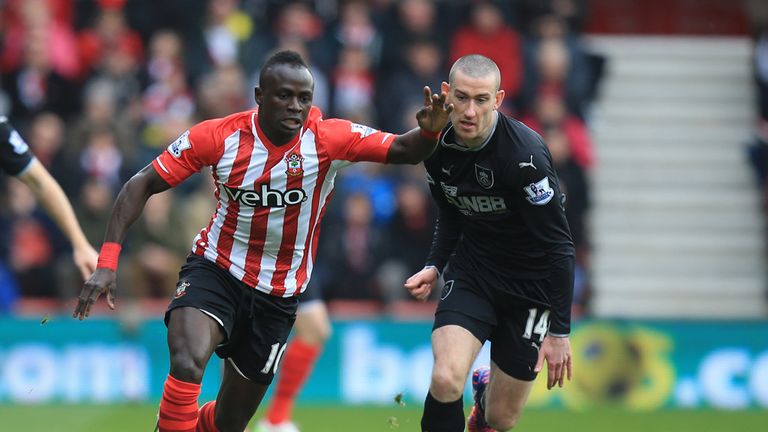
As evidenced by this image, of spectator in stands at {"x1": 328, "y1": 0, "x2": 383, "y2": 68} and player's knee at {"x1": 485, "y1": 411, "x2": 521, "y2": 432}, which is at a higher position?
spectator in stands at {"x1": 328, "y1": 0, "x2": 383, "y2": 68}

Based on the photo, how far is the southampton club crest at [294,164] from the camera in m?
7.05

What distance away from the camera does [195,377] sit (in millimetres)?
6719

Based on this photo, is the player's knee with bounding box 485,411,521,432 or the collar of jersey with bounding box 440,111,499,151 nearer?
the collar of jersey with bounding box 440,111,499,151

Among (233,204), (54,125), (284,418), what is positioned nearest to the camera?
(233,204)

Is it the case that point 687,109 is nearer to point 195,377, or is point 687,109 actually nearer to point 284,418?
point 284,418

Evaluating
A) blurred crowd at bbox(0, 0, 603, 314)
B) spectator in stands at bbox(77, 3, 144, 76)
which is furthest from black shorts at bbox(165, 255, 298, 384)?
spectator in stands at bbox(77, 3, 144, 76)

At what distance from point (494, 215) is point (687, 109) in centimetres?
1004

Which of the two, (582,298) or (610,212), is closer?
(582,298)

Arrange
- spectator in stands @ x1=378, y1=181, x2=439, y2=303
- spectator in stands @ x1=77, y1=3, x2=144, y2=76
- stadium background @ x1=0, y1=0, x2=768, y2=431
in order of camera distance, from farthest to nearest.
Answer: spectator in stands @ x1=77, y1=3, x2=144, y2=76
spectator in stands @ x1=378, y1=181, x2=439, y2=303
stadium background @ x1=0, y1=0, x2=768, y2=431

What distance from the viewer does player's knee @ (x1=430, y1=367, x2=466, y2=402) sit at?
7.02 m

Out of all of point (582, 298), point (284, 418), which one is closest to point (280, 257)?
point (284, 418)

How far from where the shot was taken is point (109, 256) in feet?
22.1

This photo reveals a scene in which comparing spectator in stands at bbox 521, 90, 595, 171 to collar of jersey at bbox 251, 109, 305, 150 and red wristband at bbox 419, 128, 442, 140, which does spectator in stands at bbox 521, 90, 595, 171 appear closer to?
collar of jersey at bbox 251, 109, 305, 150

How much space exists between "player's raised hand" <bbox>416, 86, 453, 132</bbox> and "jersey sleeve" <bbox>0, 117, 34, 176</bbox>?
2.34 meters
